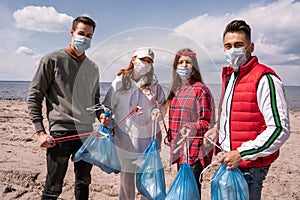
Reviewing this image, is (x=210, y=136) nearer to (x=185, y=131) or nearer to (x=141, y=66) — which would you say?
(x=185, y=131)

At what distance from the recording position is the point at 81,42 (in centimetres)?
247

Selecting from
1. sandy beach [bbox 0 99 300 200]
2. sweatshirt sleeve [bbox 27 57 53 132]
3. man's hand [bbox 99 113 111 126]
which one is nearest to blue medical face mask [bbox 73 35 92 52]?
sweatshirt sleeve [bbox 27 57 53 132]

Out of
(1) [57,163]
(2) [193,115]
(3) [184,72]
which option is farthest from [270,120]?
(1) [57,163]

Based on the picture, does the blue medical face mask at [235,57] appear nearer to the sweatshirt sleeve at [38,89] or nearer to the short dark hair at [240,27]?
the short dark hair at [240,27]

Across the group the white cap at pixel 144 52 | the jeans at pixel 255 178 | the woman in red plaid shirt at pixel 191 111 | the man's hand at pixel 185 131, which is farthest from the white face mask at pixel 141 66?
the jeans at pixel 255 178

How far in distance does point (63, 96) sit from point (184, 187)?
4.38 ft

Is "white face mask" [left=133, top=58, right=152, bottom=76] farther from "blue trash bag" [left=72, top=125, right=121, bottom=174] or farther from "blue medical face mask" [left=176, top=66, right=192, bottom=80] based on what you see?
"blue trash bag" [left=72, top=125, right=121, bottom=174]

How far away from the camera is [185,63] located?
238cm

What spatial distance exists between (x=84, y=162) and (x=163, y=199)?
2.76 feet

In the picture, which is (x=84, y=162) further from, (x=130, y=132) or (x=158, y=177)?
(x=158, y=177)

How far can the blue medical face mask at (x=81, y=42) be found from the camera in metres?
2.47

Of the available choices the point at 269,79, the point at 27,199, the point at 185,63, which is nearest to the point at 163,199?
the point at 185,63

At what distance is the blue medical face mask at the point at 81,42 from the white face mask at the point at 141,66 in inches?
19.8

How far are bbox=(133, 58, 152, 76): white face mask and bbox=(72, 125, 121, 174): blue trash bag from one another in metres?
0.64
